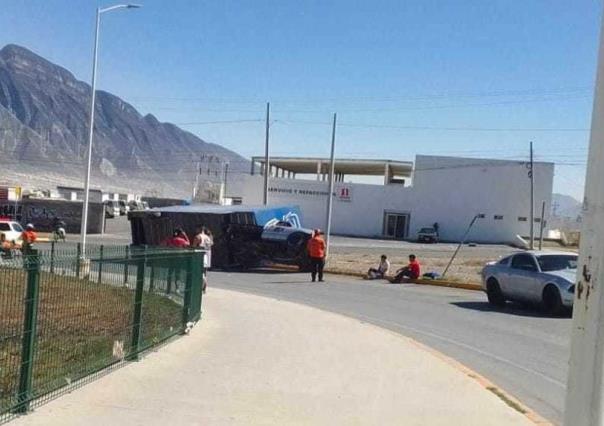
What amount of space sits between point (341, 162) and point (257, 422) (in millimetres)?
87266

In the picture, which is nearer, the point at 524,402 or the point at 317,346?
the point at 524,402

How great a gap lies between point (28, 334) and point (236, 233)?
26586 millimetres

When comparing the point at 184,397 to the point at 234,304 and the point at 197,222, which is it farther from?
the point at 197,222

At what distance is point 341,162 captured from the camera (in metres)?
93.7

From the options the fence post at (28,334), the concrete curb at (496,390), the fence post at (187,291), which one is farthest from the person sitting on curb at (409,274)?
the fence post at (28,334)

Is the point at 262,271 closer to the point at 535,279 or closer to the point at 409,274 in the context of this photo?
the point at 409,274

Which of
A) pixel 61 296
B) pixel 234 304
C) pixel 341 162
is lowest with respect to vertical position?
pixel 234 304

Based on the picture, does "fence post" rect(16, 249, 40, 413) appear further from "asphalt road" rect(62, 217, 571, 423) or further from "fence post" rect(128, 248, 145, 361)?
"asphalt road" rect(62, 217, 571, 423)

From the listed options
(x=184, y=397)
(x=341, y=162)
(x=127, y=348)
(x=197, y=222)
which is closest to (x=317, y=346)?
(x=127, y=348)

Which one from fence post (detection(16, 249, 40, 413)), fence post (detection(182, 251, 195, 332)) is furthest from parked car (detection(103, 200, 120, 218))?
fence post (detection(16, 249, 40, 413))

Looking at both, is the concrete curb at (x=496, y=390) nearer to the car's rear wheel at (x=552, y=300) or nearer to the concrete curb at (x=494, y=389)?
the concrete curb at (x=494, y=389)

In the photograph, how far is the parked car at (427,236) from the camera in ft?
245

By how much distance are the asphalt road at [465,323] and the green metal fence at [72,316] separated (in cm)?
304

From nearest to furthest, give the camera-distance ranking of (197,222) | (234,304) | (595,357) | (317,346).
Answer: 1. (595,357)
2. (317,346)
3. (234,304)
4. (197,222)
